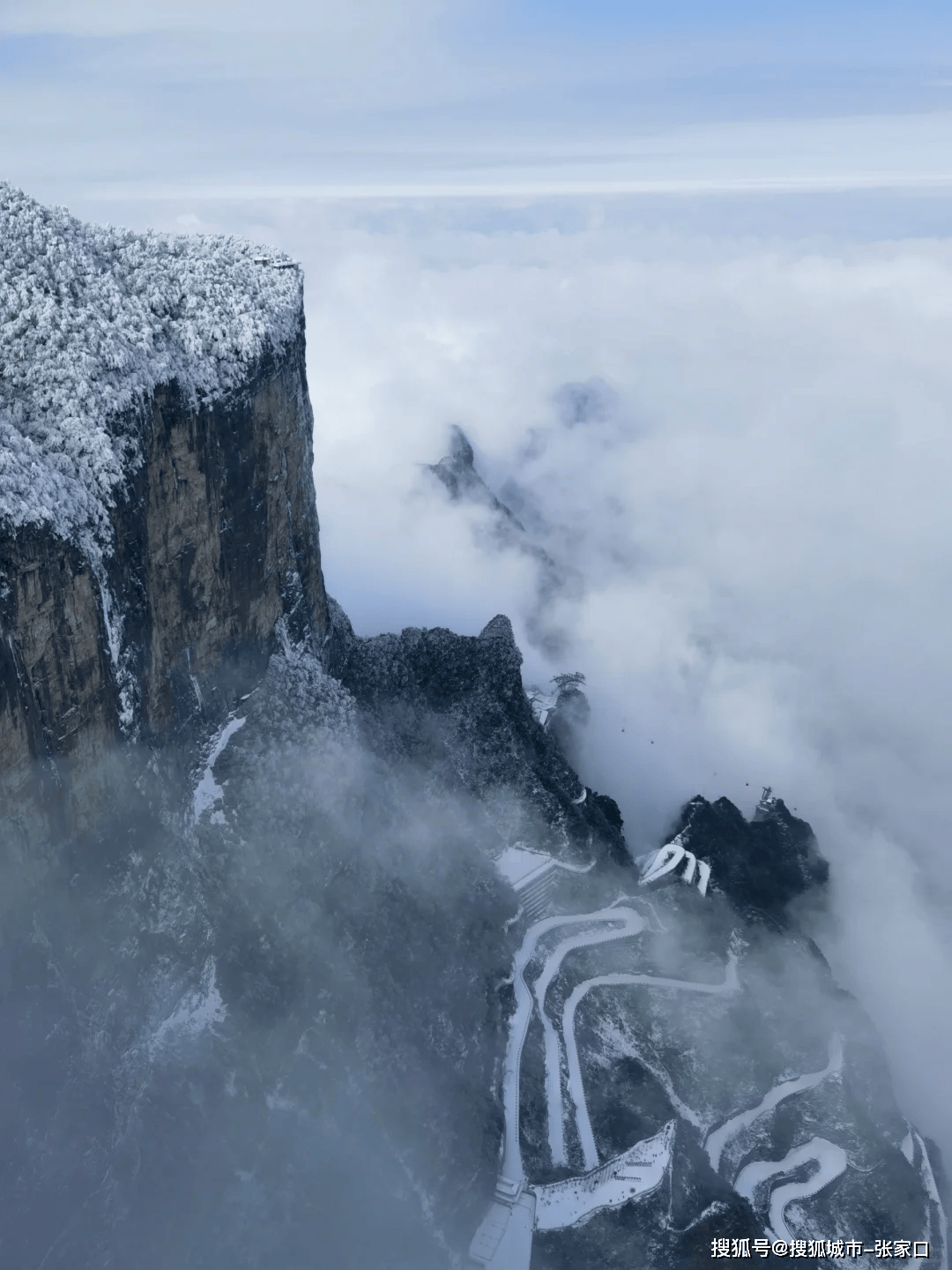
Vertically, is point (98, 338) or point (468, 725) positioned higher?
point (98, 338)

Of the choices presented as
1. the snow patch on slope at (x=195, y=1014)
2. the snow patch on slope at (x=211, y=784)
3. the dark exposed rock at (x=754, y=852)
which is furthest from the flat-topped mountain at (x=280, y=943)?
the dark exposed rock at (x=754, y=852)

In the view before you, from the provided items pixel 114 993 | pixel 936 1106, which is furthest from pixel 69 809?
pixel 936 1106

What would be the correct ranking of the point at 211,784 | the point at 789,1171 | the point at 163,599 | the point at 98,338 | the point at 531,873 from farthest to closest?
the point at 531,873 < the point at 789,1171 < the point at 211,784 < the point at 163,599 < the point at 98,338

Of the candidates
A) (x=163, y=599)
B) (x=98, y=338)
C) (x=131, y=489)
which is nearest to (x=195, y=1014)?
(x=163, y=599)

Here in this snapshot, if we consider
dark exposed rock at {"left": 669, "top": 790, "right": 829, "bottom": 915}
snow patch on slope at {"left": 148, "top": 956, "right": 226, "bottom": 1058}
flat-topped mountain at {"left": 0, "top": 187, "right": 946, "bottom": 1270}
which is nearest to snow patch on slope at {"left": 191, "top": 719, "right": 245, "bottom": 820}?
flat-topped mountain at {"left": 0, "top": 187, "right": 946, "bottom": 1270}

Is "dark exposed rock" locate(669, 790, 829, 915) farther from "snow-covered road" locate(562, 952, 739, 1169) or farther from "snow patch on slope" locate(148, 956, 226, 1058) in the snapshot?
"snow patch on slope" locate(148, 956, 226, 1058)

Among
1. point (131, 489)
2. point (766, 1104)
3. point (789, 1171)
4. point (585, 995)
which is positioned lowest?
point (789, 1171)

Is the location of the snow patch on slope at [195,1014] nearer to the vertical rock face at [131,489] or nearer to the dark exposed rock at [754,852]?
the vertical rock face at [131,489]

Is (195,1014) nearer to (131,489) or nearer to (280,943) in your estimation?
(280,943)

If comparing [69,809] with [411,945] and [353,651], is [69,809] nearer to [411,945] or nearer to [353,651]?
[411,945]
